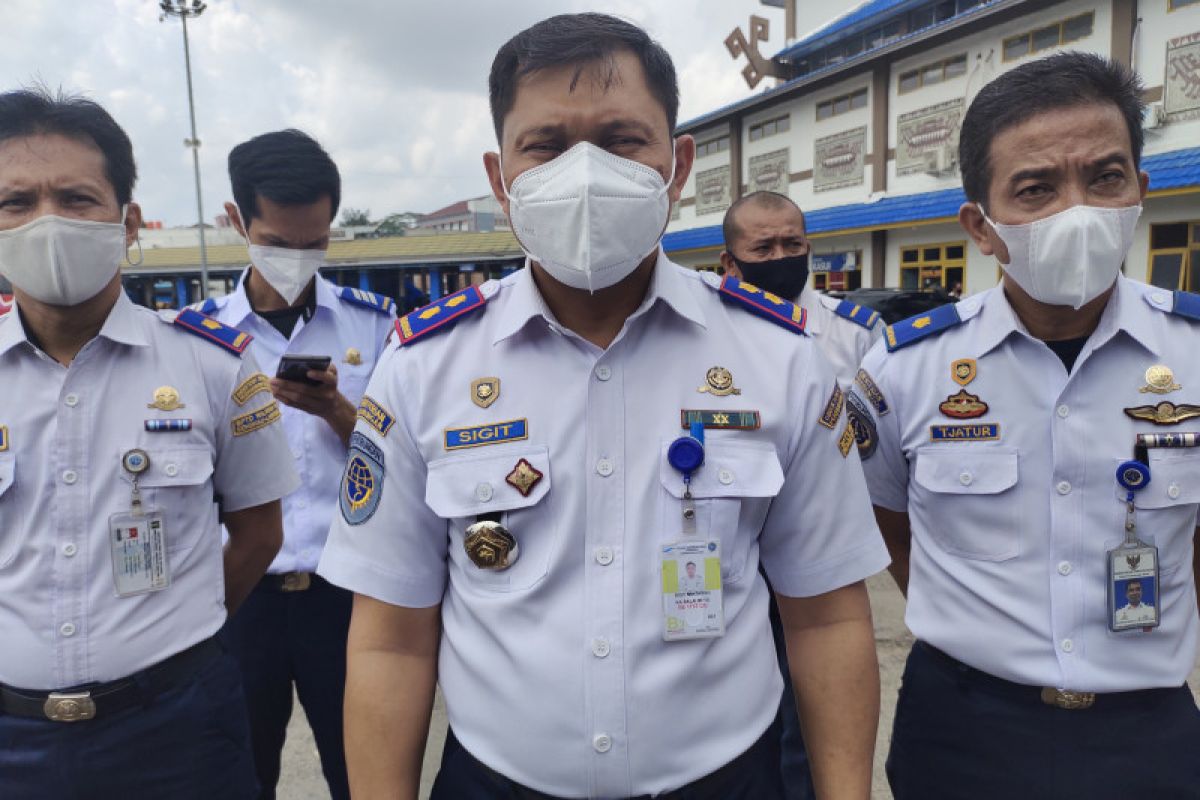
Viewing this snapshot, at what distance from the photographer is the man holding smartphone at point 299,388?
221cm

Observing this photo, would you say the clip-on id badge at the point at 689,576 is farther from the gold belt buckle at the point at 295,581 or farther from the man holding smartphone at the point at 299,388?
A: the gold belt buckle at the point at 295,581

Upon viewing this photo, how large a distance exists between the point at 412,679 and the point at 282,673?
1.22 metres

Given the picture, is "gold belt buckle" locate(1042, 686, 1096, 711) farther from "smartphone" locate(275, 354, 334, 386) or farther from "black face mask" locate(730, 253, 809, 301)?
"black face mask" locate(730, 253, 809, 301)

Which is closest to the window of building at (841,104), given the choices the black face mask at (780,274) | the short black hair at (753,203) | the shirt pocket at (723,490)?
the short black hair at (753,203)

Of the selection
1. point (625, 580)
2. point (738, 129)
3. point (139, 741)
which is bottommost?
point (139, 741)

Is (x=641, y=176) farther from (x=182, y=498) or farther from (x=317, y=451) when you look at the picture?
(x=317, y=451)

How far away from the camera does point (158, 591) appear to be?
165 centimetres

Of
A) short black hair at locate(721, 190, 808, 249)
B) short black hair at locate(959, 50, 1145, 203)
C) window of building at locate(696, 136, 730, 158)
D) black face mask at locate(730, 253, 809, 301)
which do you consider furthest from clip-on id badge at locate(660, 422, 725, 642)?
window of building at locate(696, 136, 730, 158)

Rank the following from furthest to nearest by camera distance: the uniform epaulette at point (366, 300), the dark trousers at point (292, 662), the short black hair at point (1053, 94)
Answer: the uniform epaulette at point (366, 300) → the dark trousers at point (292, 662) → the short black hair at point (1053, 94)

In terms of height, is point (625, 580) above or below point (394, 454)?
below

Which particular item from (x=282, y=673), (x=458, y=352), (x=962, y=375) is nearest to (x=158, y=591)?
(x=282, y=673)

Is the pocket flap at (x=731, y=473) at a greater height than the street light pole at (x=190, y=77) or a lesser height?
lesser

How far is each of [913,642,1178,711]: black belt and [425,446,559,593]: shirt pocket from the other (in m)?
1.03

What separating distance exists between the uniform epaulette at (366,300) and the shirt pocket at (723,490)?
1.79 meters
